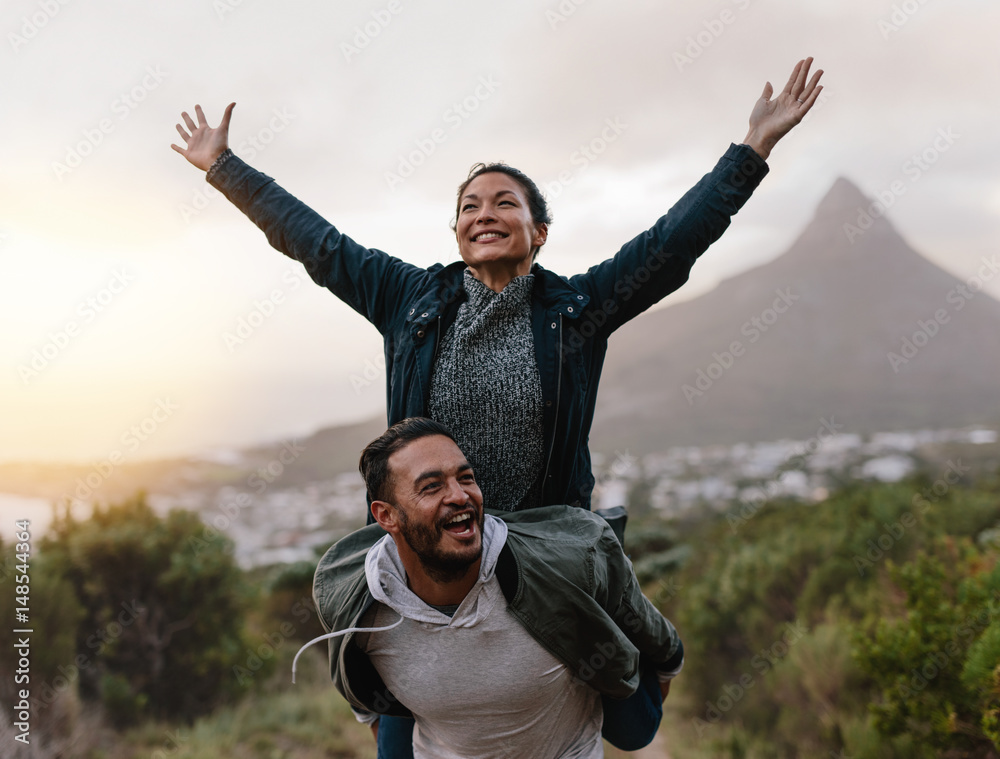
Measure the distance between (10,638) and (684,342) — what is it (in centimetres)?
8065

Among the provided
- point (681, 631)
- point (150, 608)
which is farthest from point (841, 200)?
point (150, 608)

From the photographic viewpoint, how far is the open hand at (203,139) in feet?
8.56

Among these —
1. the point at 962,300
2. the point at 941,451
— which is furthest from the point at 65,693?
the point at 962,300

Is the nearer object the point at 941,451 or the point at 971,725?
the point at 971,725

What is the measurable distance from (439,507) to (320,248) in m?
0.95

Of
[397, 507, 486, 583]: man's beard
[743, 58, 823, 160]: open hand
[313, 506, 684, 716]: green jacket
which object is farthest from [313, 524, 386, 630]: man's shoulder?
[743, 58, 823, 160]: open hand

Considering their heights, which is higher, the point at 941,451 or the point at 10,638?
the point at 941,451

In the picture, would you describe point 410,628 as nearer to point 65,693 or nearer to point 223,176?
point 223,176

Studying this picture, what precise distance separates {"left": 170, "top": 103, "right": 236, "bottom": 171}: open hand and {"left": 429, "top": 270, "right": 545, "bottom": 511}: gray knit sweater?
1.06 m

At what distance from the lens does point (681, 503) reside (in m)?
29.7

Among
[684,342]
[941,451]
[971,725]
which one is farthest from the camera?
[684,342]

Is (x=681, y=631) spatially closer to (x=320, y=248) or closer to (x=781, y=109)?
(x=781, y=109)

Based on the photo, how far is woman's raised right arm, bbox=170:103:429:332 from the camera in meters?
2.46

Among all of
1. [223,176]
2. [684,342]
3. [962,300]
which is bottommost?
[223,176]
